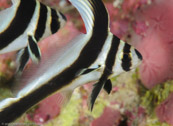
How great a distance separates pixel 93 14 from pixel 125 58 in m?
0.31

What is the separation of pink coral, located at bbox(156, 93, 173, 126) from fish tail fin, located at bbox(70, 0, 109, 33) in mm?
1291

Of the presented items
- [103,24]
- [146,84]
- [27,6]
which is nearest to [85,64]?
[103,24]

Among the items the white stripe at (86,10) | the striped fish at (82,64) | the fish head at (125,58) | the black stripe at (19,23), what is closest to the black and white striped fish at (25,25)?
the black stripe at (19,23)

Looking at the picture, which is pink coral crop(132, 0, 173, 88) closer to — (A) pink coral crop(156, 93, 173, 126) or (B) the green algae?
(A) pink coral crop(156, 93, 173, 126)

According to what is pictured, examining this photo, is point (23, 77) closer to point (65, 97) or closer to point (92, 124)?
point (65, 97)

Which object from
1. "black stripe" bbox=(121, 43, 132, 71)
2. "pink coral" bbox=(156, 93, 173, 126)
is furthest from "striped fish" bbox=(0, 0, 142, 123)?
"pink coral" bbox=(156, 93, 173, 126)

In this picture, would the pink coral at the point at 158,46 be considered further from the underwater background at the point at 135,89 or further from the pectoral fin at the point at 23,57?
the pectoral fin at the point at 23,57

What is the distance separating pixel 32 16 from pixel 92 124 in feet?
4.65

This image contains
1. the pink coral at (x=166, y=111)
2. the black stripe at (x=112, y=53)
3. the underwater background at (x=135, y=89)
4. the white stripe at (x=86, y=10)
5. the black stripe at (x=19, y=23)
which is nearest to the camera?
the white stripe at (x=86, y=10)

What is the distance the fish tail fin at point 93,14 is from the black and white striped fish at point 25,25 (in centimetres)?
34

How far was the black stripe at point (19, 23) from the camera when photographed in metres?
1.21

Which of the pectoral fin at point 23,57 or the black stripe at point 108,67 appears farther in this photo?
the pectoral fin at point 23,57

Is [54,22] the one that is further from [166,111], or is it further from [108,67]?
[166,111]

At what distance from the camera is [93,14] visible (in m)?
1.00
